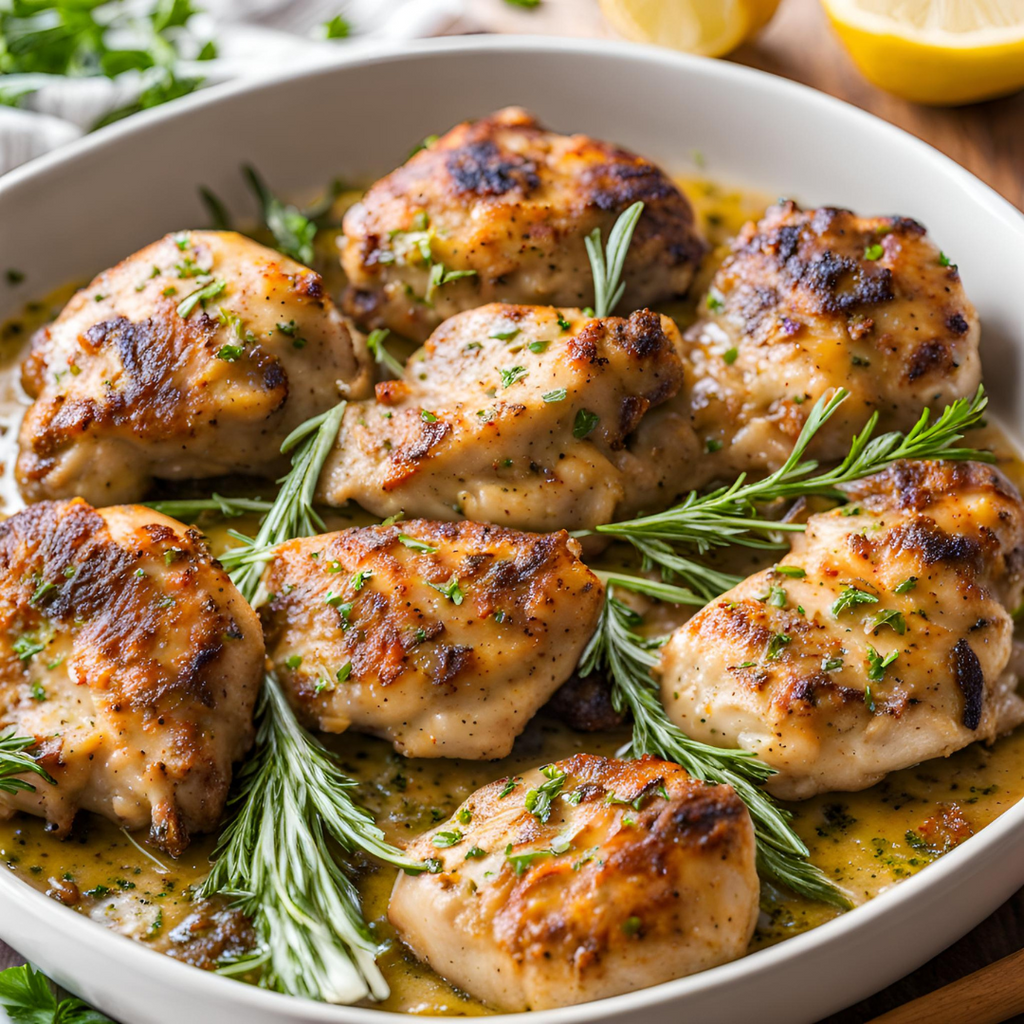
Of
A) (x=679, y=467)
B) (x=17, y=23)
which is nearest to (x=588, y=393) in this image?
(x=679, y=467)

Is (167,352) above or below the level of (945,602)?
above

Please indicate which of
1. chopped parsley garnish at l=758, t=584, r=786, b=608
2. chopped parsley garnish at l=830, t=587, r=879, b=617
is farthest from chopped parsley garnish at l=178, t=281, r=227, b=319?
chopped parsley garnish at l=830, t=587, r=879, b=617

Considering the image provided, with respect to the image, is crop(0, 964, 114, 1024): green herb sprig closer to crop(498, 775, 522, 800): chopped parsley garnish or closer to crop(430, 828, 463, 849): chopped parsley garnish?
crop(430, 828, 463, 849): chopped parsley garnish

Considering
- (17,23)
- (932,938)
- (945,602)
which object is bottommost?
(932,938)

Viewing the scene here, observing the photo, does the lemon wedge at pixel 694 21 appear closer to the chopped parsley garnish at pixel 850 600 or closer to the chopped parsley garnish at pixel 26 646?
the chopped parsley garnish at pixel 850 600

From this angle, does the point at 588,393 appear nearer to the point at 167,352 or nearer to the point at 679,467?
the point at 679,467

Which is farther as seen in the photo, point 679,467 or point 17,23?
point 17,23

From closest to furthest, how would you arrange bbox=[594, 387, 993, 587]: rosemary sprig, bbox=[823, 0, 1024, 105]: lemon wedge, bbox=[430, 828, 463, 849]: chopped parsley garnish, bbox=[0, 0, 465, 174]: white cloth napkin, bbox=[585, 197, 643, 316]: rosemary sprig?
bbox=[430, 828, 463, 849]: chopped parsley garnish → bbox=[594, 387, 993, 587]: rosemary sprig → bbox=[585, 197, 643, 316]: rosemary sprig → bbox=[823, 0, 1024, 105]: lemon wedge → bbox=[0, 0, 465, 174]: white cloth napkin
